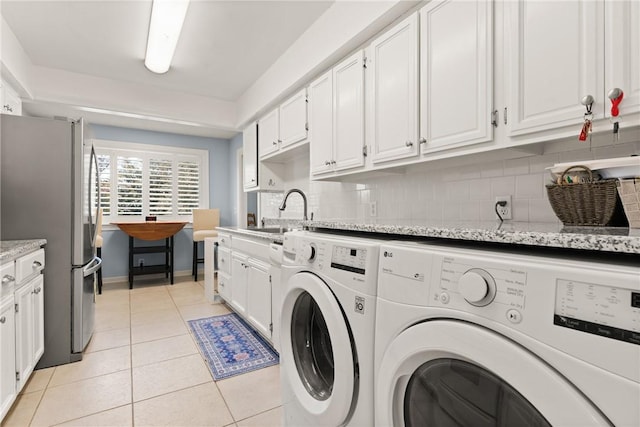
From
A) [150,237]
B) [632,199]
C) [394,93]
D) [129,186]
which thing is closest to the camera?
[632,199]

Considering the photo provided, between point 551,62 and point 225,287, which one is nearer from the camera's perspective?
point 551,62

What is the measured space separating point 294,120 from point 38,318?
7.67 feet

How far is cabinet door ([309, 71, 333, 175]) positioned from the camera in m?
2.43

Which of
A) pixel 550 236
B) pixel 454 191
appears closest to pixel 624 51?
pixel 550 236

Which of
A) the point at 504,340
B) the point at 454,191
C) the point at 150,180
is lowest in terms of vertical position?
the point at 504,340

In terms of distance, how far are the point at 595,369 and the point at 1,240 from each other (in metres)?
2.88

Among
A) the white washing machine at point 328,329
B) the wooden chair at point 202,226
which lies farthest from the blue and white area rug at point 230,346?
the wooden chair at point 202,226

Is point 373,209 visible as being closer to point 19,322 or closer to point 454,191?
point 454,191

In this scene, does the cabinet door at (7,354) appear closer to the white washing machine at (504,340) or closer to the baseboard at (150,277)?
the white washing machine at (504,340)

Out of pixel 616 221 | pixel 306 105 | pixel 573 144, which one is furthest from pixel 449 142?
pixel 306 105

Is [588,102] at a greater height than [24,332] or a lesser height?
greater

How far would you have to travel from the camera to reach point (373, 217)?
8.06ft

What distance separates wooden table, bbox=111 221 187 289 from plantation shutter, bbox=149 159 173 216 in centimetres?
59

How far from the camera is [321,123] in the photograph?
253 centimetres
